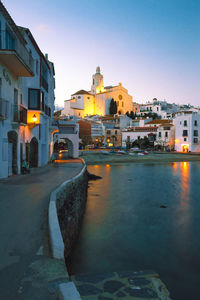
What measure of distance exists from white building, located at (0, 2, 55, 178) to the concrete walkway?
6596 mm

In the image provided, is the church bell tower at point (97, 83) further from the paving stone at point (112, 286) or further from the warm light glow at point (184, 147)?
the paving stone at point (112, 286)

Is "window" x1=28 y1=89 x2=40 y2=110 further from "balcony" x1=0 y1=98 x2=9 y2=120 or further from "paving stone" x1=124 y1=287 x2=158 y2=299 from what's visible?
"paving stone" x1=124 y1=287 x2=158 y2=299

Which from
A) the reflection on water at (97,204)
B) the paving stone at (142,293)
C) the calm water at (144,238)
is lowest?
the calm water at (144,238)

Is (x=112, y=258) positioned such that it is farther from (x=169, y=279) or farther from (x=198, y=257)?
(x=198, y=257)

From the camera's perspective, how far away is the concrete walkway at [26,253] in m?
4.04

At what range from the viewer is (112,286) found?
18.9 ft

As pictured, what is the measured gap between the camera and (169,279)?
8.79 m

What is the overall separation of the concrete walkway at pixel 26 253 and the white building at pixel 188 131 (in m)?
68.3

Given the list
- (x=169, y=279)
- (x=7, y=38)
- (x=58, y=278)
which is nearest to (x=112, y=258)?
(x=169, y=279)

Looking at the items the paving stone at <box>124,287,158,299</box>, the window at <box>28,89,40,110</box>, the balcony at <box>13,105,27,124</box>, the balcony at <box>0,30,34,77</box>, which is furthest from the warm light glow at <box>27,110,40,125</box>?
the paving stone at <box>124,287,158,299</box>

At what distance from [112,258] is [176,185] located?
830 inches

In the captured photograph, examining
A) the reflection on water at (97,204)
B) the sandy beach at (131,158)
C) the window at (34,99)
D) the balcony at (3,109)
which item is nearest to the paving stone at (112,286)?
the reflection on water at (97,204)

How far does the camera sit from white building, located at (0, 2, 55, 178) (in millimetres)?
13688

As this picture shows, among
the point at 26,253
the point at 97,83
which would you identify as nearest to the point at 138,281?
the point at 26,253
